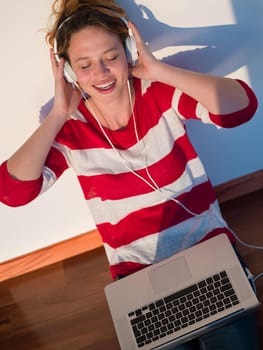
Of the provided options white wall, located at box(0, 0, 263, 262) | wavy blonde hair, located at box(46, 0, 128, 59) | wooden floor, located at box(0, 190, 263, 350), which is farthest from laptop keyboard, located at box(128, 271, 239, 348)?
wavy blonde hair, located at box(46, 0, 128, 59)

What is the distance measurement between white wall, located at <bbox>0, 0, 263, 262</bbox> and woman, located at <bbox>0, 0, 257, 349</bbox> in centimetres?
8

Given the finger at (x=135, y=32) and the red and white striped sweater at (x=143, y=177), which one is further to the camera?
the red and white striped sweater at (x=143, y=177)

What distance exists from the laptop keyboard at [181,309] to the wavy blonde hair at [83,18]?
592 millimetres

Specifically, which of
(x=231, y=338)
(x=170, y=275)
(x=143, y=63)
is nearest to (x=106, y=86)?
(x=143, y=63)

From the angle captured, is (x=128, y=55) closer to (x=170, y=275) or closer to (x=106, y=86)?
(x=106, y=86)

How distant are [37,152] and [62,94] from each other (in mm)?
144

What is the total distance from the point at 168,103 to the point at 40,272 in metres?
0.87

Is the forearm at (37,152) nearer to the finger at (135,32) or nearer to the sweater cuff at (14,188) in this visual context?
the sweater cuff at (14,188)

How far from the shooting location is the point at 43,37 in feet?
2.94

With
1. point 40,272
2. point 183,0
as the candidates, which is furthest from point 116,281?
point 183,0

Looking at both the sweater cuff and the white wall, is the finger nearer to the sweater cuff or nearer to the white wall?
the white wall

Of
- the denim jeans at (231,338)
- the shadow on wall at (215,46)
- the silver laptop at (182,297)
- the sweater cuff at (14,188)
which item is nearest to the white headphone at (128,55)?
the shadow on wall at (215,46)

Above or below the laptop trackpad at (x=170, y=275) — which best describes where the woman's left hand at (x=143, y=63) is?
above

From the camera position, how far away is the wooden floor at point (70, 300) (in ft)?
4.18
